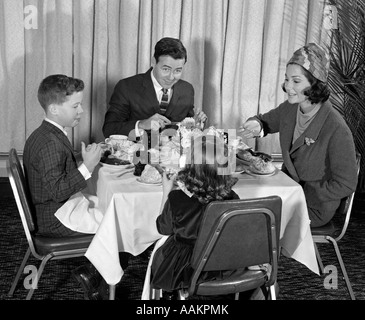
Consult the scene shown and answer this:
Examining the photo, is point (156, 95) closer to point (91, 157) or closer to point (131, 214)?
point (91, 157)

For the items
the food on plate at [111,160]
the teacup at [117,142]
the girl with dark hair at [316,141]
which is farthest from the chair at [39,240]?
the girl with dark hair at [316,141]

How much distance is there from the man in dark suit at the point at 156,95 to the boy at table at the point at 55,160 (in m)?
0.78

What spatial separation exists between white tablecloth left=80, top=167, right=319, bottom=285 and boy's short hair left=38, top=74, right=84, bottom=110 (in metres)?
0.40

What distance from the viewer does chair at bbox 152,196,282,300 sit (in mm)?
2203

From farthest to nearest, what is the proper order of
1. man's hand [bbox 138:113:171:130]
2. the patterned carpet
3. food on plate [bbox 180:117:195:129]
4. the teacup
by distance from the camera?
man's hand [bbox 138:113:171:130]
food on plate [bbox 180:117:195:129]
the teacup
the patterned carpet

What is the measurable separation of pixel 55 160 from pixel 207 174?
80cm

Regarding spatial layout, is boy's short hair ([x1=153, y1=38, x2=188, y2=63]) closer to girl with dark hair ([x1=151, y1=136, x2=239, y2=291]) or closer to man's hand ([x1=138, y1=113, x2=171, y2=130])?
man's hand ([x1=138, y1=113, x2=171, y2=130])

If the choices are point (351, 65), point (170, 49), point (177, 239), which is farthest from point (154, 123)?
point (351, 65)

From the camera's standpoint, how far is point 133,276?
10.9 feet

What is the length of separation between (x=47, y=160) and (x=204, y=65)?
7.04 ft

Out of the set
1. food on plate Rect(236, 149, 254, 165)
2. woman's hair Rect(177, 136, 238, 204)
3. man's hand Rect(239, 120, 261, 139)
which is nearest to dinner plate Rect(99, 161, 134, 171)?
food on plate Rect(236, 149, 254, 165)

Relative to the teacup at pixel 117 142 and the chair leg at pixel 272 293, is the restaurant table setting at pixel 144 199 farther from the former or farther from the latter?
the chair leg at pixel 272 293

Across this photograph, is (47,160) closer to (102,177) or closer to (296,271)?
(102,177)

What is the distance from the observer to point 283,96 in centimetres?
474
